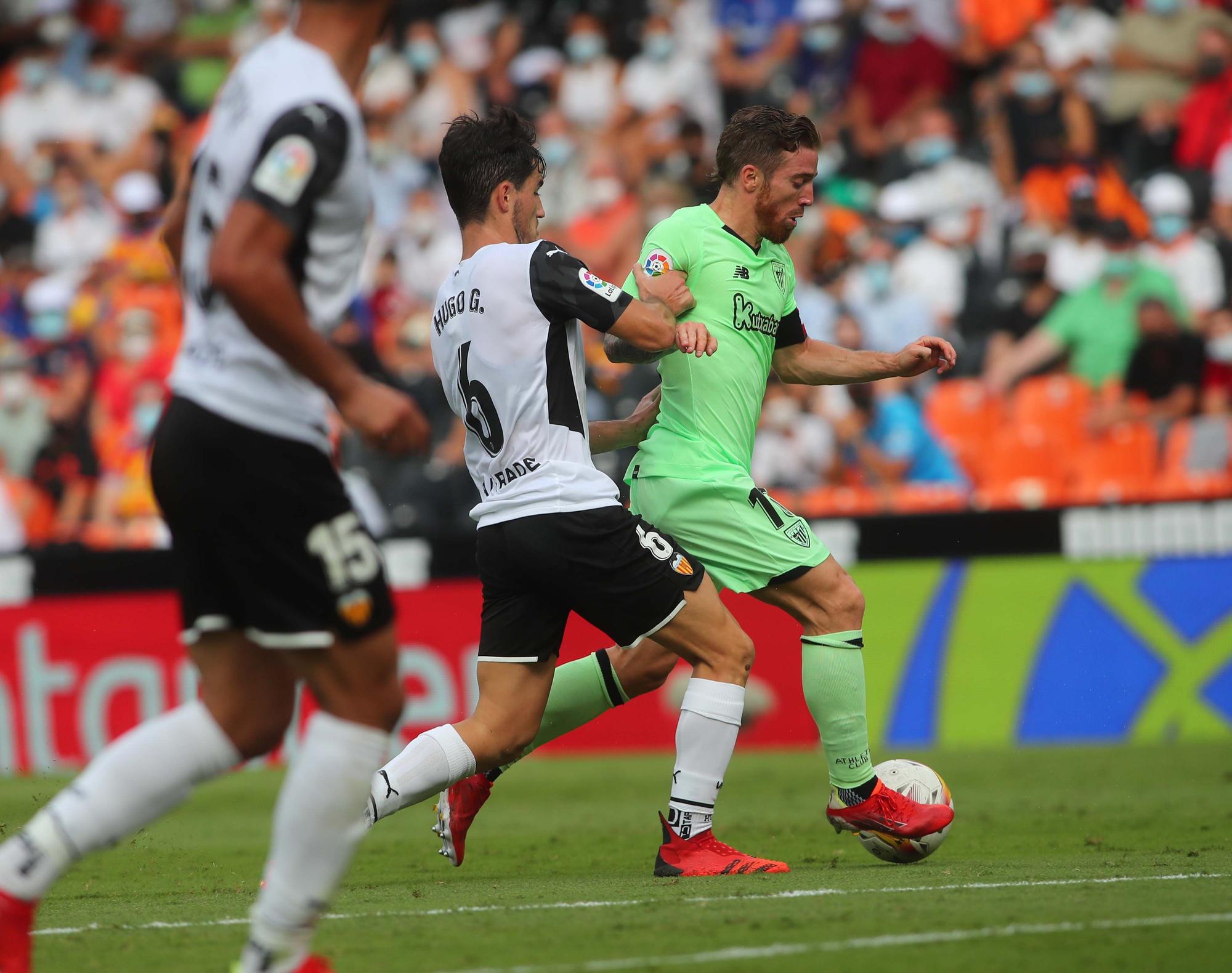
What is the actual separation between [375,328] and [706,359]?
9.54 metres

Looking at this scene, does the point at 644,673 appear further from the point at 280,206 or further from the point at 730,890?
the point at 280,206

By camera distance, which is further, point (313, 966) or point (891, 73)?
point (891, 73)

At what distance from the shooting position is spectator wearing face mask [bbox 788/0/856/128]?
54.4ft

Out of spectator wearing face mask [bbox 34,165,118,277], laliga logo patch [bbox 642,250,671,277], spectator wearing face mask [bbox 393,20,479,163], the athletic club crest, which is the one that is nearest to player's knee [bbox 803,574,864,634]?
the athletic club crest

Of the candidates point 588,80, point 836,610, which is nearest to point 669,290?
point 836,610

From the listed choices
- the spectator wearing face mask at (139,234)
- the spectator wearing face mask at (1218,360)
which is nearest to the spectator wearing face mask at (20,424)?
the spectator wearing face mask at (139,234)

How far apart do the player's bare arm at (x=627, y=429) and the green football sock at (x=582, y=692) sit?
0.82 m

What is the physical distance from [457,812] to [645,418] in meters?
1.69

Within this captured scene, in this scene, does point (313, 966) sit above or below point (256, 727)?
below

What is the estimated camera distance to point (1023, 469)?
12844 mm

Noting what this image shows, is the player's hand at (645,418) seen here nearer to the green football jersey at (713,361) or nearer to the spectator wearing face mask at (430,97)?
the green football jersey at (713,361)

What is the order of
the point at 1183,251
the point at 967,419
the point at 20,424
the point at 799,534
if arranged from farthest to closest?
the point at 20,424 < the point at 1183,251 < the point at 967,419 < the point at 799,534

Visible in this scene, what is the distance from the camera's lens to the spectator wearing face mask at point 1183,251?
13.8 m

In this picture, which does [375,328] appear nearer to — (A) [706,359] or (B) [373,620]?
(A) [706,359]
